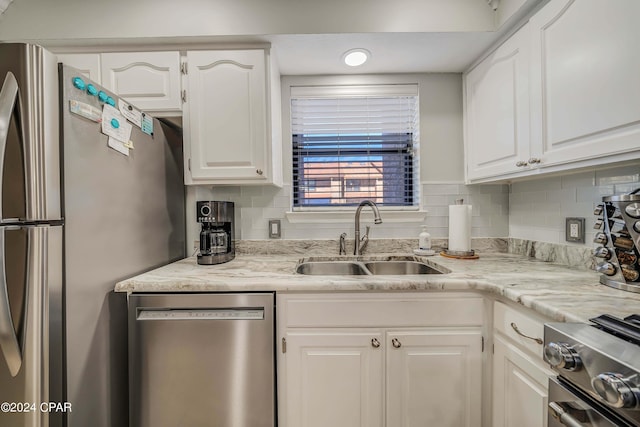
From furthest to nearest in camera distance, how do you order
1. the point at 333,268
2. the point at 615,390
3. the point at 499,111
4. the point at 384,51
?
the point at 333,268 → the point at 384,51 → the point at 499,111 → the point at 615,390

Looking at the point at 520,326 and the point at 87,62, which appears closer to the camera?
the point at 520,326

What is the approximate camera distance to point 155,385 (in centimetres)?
117

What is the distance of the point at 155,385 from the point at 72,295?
51cm

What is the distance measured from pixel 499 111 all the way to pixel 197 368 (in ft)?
6.52

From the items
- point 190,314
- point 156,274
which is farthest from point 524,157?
point 156,274

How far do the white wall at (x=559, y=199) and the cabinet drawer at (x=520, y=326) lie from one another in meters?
0.68

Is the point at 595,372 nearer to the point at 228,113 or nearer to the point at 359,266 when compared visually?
the point at 359,266

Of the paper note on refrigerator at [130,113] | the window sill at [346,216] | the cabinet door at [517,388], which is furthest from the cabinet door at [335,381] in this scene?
the paper note on refrigerator at [130,113]

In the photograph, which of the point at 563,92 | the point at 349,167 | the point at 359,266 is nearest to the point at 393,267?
the point at 359,266

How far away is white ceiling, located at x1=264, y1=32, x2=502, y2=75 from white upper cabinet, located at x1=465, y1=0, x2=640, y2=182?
0.19 m

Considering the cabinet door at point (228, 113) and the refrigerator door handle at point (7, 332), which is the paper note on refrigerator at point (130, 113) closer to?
the cabinet door at point (228, 113)

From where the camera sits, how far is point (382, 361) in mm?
1188

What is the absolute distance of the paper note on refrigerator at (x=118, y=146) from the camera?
3.83 feet

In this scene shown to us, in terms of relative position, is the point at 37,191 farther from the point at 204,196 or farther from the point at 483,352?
the point at 483,352
